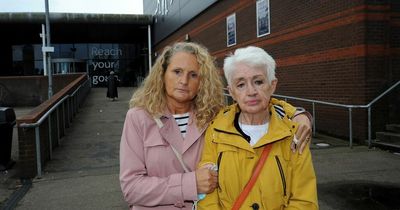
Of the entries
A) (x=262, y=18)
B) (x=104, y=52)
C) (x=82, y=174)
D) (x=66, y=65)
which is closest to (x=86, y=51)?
(x=104, y=52)

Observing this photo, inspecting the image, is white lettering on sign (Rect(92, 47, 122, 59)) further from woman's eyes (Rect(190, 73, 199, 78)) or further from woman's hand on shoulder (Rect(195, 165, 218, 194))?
woman's hand on shoulder (Rect(195, 165, 218, 194))

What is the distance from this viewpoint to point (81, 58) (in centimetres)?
3750

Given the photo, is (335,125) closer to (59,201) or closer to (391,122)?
(391,122)

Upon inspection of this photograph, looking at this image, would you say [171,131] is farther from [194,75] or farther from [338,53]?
[338,53]

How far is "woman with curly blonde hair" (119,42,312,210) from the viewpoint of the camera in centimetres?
209

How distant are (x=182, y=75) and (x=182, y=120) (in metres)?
0.25

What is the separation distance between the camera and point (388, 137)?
845 cm

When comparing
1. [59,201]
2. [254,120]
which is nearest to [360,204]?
[254,120]

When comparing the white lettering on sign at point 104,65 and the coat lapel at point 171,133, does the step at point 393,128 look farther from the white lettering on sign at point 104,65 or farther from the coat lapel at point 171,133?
the white lettering on sign at point 104,65

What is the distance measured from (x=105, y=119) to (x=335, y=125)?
7305 mm

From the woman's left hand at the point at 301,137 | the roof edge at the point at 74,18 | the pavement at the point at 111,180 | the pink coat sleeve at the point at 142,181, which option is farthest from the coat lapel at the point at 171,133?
the roof edge at the point at 74,18

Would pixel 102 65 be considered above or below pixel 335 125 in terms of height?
above

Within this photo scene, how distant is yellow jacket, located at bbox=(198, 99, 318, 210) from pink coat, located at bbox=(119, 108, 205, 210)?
12 cm

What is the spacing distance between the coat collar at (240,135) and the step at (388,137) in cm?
690
